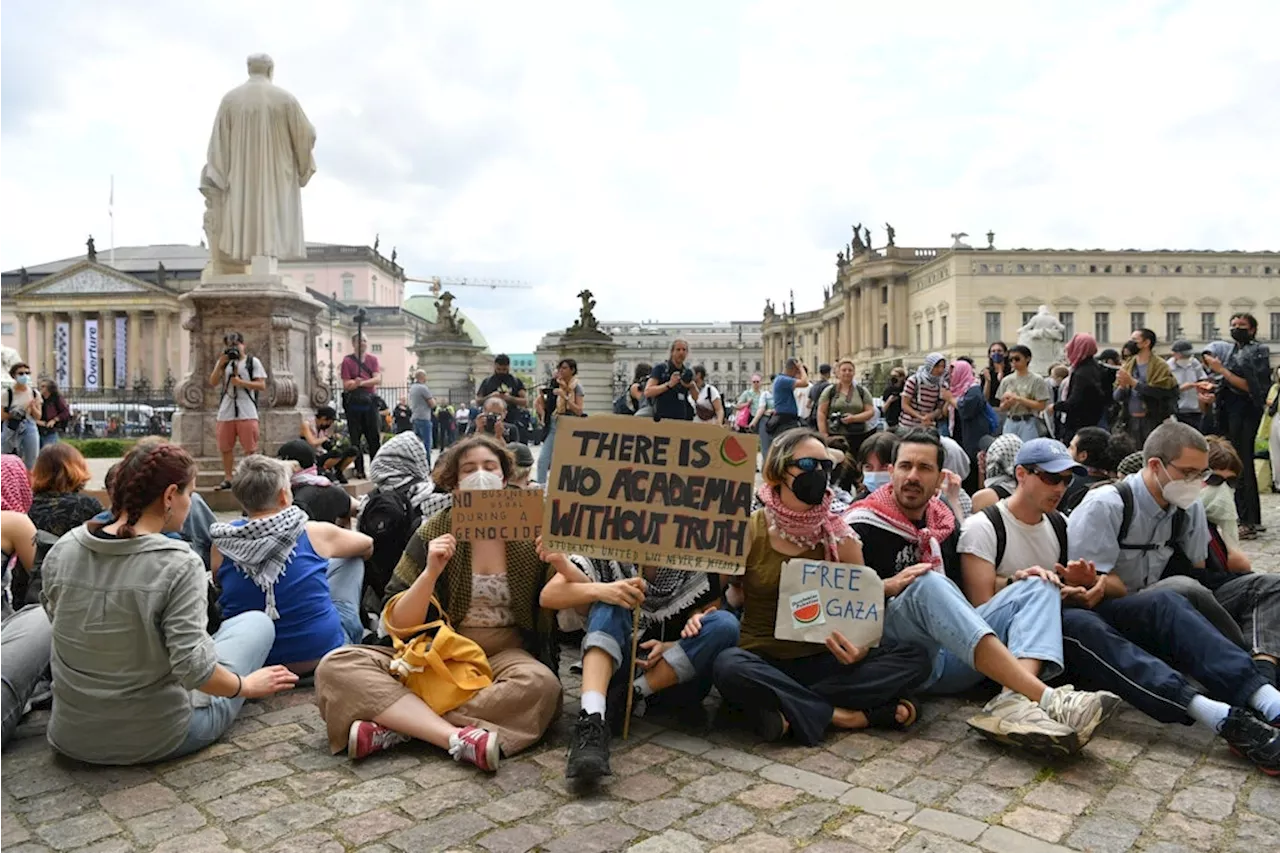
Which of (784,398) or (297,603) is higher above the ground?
(784,398)

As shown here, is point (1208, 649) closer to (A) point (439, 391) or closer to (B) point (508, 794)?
(B) point (508, 794)

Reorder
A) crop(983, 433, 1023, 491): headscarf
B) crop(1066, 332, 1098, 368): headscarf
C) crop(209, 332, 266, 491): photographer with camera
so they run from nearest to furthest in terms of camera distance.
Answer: crop(983, 433, 1023, 491): headscarf
crop(1066, 332, 1098, 368): headscarf
crop(209, 332, 266, 491): photographer with camera

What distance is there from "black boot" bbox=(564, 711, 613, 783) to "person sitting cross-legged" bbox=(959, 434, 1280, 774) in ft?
6.85

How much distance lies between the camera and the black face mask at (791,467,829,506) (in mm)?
4152

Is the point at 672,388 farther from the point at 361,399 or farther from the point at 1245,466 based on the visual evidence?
the point at 1245,466

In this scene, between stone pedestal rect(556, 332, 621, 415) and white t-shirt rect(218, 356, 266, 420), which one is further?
stone pedestal rect(556, 332, 621, 415)

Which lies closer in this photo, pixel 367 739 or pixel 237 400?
pixel 367 739

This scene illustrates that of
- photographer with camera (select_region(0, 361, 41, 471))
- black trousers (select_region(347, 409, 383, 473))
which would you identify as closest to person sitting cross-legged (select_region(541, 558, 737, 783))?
photographer with camera (select_region(0, 361, 41, 471))

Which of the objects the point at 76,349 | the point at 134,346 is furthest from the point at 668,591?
the point at 76,349

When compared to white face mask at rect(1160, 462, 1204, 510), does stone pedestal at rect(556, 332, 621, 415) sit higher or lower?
higher

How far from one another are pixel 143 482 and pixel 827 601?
9.33 feet

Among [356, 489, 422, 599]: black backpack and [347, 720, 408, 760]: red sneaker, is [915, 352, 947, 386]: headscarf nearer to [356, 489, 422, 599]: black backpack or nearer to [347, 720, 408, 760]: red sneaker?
[356, 489, 422, 599]: black backpack

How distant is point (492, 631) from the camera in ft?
14.3

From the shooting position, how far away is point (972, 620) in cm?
410
